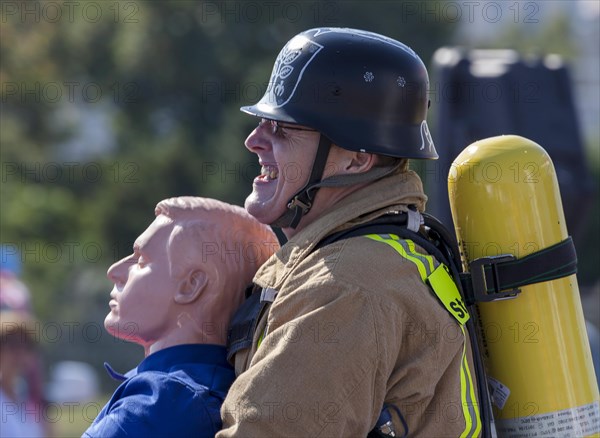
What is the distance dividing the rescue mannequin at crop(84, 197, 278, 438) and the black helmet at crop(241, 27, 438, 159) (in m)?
0.44

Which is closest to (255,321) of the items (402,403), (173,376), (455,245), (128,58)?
(173,376)

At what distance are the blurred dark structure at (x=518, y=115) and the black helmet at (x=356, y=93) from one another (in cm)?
371

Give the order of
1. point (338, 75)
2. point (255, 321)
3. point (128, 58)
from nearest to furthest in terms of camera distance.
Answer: point (255, 321), point (338, 75), point (128, 58)

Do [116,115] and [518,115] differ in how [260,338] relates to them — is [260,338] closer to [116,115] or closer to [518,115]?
[518,115]

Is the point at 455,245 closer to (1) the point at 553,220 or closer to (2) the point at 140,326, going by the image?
(1) the point at 553,220

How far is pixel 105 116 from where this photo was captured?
949 inches

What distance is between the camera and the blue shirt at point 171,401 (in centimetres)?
304

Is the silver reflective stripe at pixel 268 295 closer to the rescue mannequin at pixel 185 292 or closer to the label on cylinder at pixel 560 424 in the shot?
the rescue mannequin at pixel 185 292

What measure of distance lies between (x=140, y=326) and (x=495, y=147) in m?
1.30

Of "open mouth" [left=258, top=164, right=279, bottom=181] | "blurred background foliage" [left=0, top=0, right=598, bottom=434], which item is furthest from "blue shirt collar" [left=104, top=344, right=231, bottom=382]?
"blurred background foliage" [left=0, top=0, right=598, bottom=434]

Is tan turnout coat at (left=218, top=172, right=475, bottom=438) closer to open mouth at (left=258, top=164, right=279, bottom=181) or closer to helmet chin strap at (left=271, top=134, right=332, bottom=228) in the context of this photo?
helmet chin strap at (left=271, top=134, right=332, bottom=228)

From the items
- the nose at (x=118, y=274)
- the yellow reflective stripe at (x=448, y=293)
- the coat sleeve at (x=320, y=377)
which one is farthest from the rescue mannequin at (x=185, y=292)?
the yellow reflective stripe at (x=448, y=293)

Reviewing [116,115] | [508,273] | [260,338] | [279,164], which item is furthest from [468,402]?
[116,115]

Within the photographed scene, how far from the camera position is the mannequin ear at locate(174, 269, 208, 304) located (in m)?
3.39
